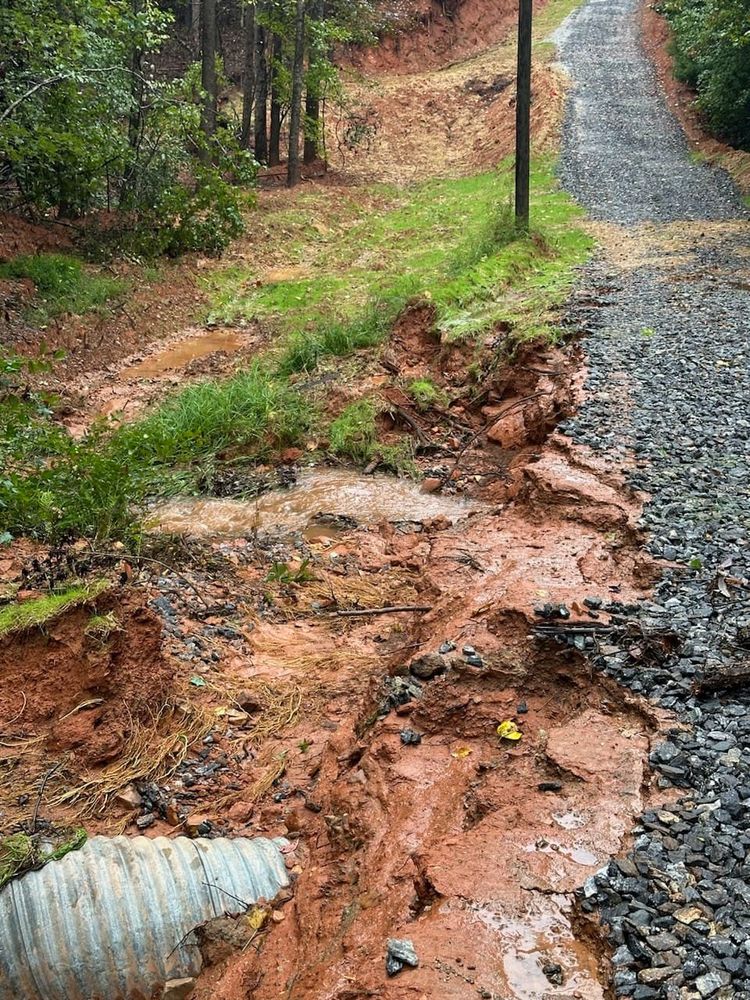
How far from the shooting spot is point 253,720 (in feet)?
15.9

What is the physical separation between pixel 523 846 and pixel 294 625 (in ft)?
9.73

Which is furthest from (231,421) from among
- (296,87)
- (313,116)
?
(313,116)

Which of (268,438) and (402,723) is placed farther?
(268,438)

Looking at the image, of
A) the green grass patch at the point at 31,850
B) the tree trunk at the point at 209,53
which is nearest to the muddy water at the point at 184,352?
the tree trunk at the point at 209,53

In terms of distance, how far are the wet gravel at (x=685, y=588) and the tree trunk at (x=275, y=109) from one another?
40.1 feet

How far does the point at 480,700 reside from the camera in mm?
4199

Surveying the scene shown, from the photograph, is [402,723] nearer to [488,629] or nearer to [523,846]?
[488,629]

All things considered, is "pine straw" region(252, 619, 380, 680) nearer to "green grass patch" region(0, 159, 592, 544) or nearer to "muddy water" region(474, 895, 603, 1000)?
"green grass patch" region(0, 159, 592, 544)

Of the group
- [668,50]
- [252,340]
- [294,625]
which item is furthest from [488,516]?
[668,50]

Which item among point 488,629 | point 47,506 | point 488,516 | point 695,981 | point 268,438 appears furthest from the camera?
point 268,438

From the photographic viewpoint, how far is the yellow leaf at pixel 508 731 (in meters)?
3.94

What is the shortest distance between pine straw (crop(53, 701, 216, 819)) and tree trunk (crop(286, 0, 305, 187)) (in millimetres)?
18614

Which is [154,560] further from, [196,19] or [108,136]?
[196,19]

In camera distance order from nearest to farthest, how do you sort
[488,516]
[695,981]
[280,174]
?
[695,981], [488,516], [280,174]
